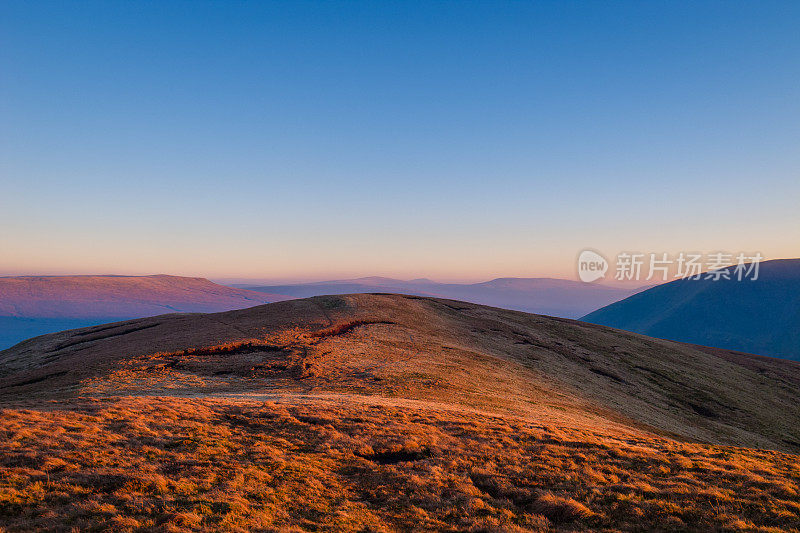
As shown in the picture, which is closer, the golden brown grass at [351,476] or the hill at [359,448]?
the golden brown grass at [351,476]

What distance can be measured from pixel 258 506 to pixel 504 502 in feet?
29.7

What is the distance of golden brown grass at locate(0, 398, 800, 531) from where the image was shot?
40.7ft

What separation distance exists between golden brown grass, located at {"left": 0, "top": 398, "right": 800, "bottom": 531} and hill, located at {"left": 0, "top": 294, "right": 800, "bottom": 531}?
0.29 ft

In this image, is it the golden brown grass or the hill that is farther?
the hill

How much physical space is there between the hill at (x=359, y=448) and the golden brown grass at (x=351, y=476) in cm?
9

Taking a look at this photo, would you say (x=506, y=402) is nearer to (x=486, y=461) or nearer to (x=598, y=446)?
(x=598, y=446)

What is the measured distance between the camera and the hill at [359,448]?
42.1 ft

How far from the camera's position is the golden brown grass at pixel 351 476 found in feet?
40.7

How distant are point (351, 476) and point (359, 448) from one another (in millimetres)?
2785

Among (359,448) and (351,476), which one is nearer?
(351,476)

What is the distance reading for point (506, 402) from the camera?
33000 mm

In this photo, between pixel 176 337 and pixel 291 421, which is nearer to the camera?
pixel 291 421

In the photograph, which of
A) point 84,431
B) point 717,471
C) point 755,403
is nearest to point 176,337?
point 84,431

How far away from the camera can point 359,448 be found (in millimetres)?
19062
